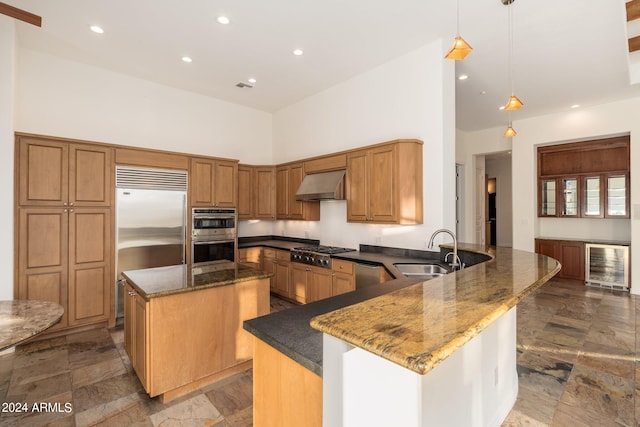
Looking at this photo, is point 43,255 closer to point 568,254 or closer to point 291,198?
point 291,198

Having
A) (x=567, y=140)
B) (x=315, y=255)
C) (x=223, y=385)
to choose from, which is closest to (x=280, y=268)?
(x=315, y=255)

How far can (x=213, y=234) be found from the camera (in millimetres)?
4828

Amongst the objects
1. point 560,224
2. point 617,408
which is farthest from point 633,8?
point 560,224

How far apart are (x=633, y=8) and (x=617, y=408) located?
3.52 m

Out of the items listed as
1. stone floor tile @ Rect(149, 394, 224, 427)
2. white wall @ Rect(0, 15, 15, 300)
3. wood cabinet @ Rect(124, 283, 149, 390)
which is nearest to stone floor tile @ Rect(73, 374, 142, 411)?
wood cabinet @ Rect(124, 283, 149, 390)

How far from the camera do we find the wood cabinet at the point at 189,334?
2.29m

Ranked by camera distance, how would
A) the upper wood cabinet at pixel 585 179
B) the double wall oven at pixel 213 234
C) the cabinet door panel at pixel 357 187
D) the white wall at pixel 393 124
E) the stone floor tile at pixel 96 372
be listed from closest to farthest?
the stone floor tile at pixel 96 372, the white wall at pixel 393 124, the cabinet door panel at pixel 357 187, the double wall oven at pixel 213 234, the upper wood cabinet at pixel 585 179

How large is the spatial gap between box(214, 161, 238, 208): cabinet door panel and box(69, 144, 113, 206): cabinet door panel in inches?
57.7

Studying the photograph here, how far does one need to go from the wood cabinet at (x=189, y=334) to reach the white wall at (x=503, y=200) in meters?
10.1

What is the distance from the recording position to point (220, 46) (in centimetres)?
380

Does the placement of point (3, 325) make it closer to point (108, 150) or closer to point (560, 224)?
point (108, 150)

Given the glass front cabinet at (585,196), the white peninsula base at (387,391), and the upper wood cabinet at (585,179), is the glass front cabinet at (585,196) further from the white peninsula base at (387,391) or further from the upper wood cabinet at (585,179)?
the white peninsula base at (387,391)

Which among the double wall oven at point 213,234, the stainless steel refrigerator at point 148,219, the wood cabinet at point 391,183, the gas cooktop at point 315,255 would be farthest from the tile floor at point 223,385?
the wood cabinet at point 391,183

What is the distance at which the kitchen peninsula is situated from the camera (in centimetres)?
87
